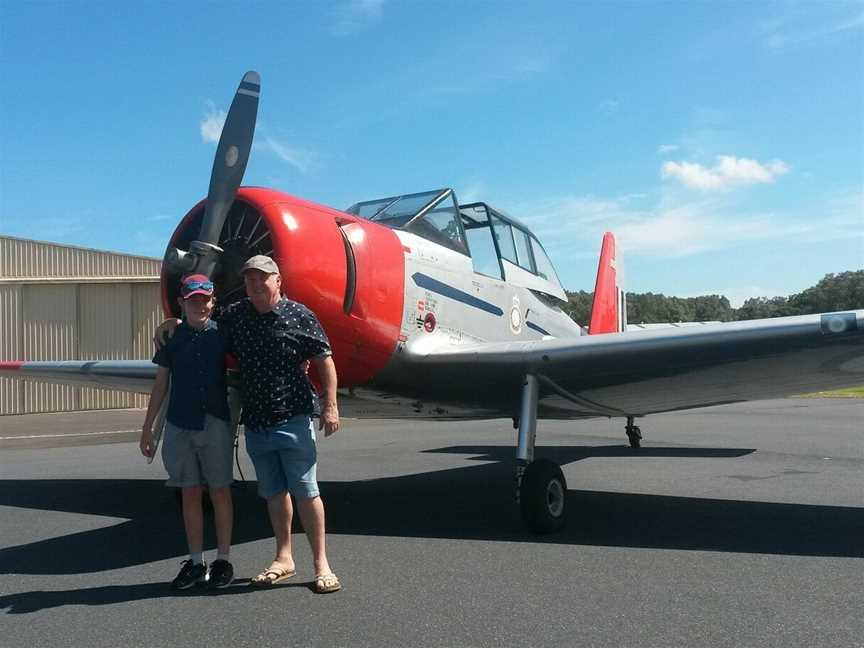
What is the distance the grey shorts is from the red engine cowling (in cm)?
93

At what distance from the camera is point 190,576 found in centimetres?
375

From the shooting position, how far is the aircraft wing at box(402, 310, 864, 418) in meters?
4.77

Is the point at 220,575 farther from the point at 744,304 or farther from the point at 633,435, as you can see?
the point at 744,304

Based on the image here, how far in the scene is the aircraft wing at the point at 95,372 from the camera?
7066mm

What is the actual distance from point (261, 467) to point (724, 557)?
106 inches

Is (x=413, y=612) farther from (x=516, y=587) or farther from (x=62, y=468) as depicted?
(x=62, y=468)

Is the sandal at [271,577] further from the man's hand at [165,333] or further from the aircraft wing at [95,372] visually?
the aircraft wing at [95,372]

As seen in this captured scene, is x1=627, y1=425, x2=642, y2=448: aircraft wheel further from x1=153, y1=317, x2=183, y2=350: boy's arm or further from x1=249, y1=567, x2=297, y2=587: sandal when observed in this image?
x1=153, y1=317, x2=183, y2=350: boy's arm

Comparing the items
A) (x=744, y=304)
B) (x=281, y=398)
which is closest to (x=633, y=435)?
(x=281, y=398)

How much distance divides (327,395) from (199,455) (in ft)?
2.41

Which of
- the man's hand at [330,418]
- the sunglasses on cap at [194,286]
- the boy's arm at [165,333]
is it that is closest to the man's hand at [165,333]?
the boy's arm at [165,333]

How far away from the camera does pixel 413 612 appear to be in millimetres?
3379

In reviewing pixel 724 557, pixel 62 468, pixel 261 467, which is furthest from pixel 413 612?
pixel 62 468

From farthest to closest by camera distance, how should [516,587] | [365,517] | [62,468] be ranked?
[62,468] < [365,517] < [516,587]
